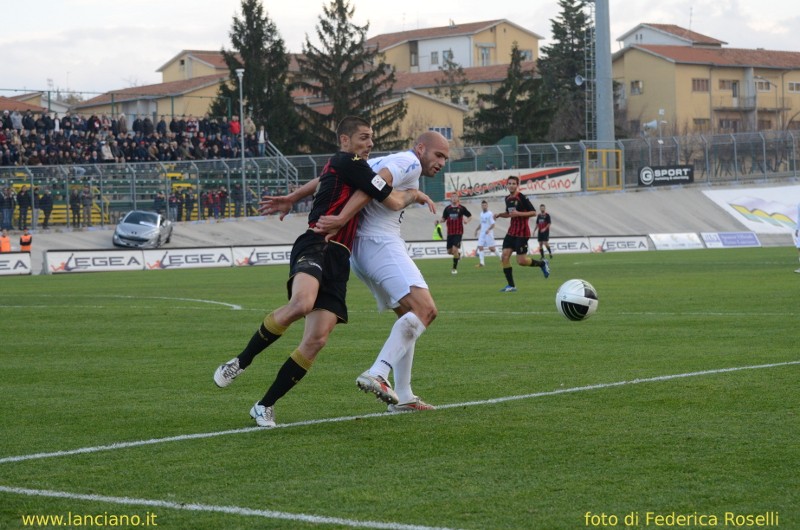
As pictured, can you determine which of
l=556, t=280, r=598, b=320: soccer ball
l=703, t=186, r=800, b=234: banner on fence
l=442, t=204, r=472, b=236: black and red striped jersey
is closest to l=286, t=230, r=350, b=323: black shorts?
l=556, t=280, r=598, b=320: soccer ball

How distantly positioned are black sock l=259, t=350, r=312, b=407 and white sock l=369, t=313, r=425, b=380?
0.55m

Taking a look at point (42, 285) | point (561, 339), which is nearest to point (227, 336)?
point (561, 339)

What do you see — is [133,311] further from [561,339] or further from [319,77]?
[319,77]

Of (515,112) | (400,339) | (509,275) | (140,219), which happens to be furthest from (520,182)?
(400,339)

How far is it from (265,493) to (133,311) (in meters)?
13.5

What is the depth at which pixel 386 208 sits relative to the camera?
8.22 metres

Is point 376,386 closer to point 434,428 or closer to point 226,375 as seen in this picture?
point 434,428

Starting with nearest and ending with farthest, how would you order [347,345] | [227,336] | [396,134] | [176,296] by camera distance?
1. [347,345]
2. [227,336]
3. [176,296]
4. [396,134]

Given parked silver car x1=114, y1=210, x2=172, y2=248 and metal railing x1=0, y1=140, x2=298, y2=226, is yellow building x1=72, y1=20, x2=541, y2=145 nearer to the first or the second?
metal railing x1=0, y1=140, x2=298, y2=226

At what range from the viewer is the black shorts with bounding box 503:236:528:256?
23.4m

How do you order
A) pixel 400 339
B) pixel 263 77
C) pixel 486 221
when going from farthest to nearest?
pixel 263 77 < pixel 486 221 < pixel 400 339

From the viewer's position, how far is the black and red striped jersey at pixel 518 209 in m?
23.4

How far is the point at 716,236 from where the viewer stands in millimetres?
53250

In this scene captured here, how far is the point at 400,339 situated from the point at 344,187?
1120mm
